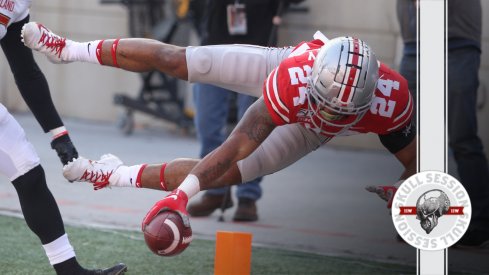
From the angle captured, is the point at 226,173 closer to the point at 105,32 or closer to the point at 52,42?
the point at 52,42

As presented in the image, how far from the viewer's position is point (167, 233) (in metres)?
3.68

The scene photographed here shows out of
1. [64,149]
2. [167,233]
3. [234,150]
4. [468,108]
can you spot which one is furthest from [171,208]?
[468,108]

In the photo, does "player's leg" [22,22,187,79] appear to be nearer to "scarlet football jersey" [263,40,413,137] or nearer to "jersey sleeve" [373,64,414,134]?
"scarlet football jersey" [263,40,413,137]

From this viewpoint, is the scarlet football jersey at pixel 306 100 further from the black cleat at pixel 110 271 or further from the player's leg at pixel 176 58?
the black cleat at pixel 110 271

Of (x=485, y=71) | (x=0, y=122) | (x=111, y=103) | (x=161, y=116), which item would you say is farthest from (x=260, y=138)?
(x=111, y=103)

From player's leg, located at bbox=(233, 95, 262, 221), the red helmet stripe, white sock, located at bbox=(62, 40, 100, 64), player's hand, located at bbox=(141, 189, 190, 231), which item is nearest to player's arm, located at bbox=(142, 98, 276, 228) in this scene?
player's hand, located at bbox=(141, 189, 190, 231)

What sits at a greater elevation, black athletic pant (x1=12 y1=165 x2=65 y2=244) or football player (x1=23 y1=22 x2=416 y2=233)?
football player (x1=23 y1=22 x2=416 y2=233)

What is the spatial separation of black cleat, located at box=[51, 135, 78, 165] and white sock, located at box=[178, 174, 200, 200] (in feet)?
3.45

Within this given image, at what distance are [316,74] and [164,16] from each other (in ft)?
20.8

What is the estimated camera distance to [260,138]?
4.15 meters

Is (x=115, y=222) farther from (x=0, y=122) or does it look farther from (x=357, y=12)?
(x=357, y=12)

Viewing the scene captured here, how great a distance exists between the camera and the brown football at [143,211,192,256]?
12.1 ft

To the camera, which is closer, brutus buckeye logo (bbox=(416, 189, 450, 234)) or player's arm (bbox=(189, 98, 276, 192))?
brutus buckeye logo (bbox=(416, 189, 450, 234))

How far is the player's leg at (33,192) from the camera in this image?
409 centimetres
